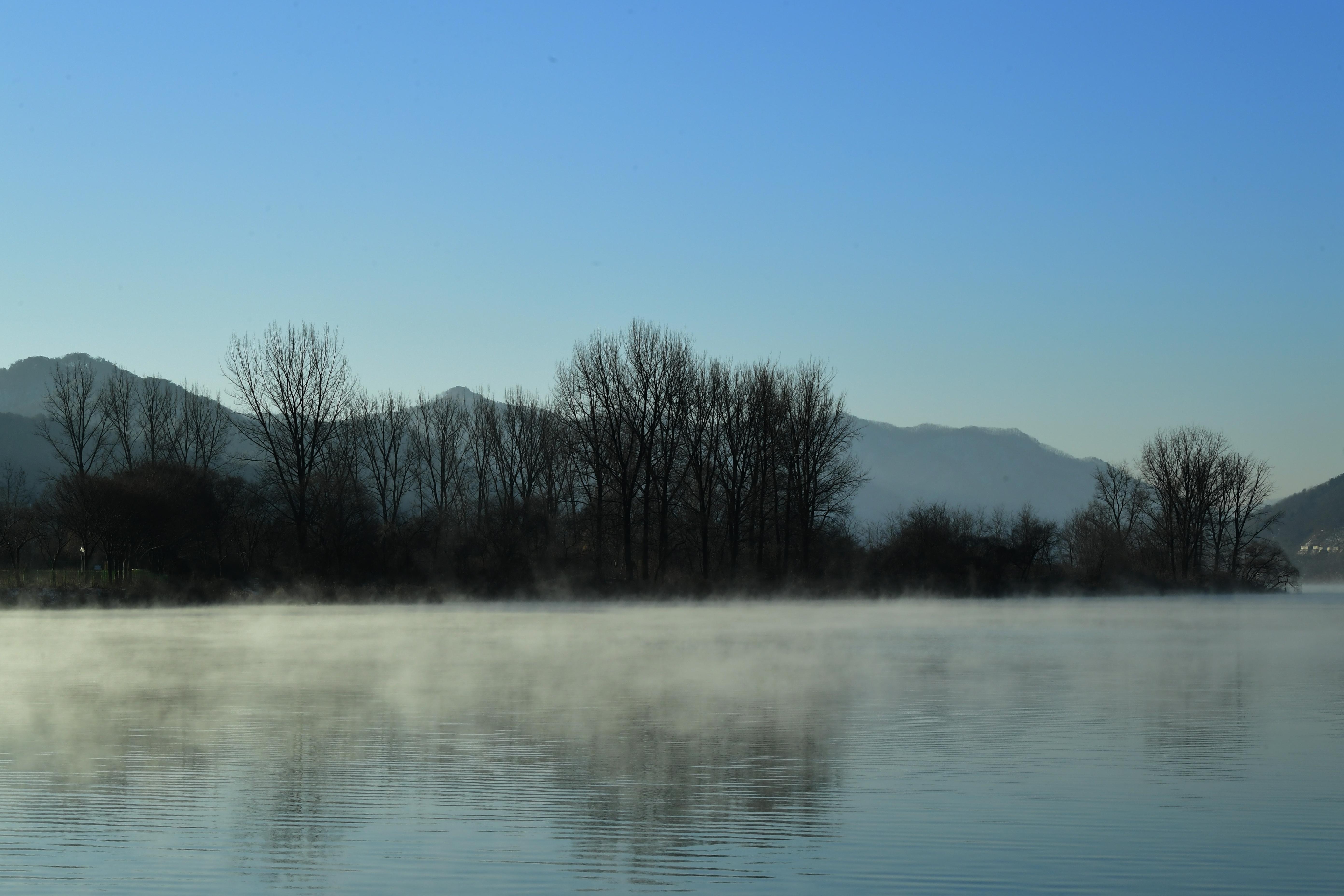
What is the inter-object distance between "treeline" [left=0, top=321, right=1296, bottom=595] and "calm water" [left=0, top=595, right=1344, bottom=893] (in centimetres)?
2909

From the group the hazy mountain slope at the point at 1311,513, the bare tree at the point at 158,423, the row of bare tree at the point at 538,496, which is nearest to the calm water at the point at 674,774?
the row of bare tree at the point at 538,496

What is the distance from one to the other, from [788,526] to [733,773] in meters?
49.2

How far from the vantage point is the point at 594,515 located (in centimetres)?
5606

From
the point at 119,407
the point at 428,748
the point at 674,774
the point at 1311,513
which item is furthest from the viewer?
the point at 1311,513

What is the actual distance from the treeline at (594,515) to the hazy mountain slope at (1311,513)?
308ft

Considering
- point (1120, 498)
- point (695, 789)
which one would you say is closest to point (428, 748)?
point (695, 789)

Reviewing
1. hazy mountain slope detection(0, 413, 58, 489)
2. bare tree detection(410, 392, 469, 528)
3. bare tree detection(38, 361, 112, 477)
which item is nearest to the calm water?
bare tree detection(38, 361, 112, 477)

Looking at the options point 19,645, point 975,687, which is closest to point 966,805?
point 975,687

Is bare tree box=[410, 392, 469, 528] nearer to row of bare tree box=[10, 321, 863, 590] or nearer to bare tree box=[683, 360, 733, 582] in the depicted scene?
row of bare tree box=[10, 321, 863, 590]

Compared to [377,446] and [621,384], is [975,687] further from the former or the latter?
[377,446]

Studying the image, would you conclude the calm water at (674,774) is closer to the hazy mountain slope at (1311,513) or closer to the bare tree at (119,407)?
the bare tree at (119,407)

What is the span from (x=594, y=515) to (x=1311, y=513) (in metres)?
139

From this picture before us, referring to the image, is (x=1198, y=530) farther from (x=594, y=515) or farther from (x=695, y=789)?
(x=695, y=789)

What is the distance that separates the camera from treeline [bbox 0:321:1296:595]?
161 ft
